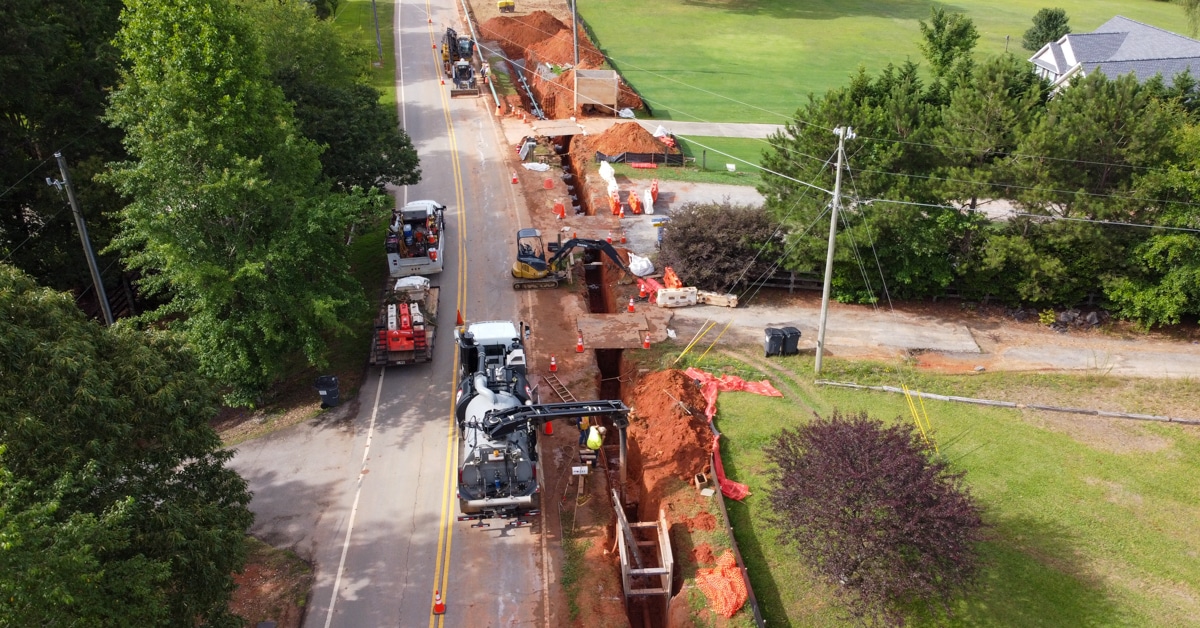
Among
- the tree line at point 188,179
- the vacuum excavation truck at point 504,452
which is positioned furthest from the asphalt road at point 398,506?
the tree line at point 188,179

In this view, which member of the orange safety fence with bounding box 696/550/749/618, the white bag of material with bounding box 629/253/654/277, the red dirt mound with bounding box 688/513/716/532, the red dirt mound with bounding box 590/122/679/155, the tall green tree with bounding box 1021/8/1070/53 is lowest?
the orange safety fence with bounding box 696/550/749/618

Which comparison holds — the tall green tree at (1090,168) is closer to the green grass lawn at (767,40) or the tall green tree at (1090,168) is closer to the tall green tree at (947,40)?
the tall green tree at (947,40)

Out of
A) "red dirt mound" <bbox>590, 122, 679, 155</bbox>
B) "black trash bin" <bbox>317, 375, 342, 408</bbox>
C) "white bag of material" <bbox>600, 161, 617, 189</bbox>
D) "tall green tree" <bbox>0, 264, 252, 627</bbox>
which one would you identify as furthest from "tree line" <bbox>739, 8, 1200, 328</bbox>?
"tall green tree" <bbox>0, 264, 252, 627</bbox>

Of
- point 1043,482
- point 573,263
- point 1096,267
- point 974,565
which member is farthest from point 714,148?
point 974,565

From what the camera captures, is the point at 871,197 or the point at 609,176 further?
the point at 609,176

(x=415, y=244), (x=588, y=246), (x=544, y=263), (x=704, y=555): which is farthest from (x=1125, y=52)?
(x=704, y=555)

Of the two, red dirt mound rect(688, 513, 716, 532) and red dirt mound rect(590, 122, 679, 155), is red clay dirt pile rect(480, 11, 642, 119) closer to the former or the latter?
red dirt mound rect(590, 122, 679, 155)

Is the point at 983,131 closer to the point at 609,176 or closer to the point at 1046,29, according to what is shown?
the point at 609,176
